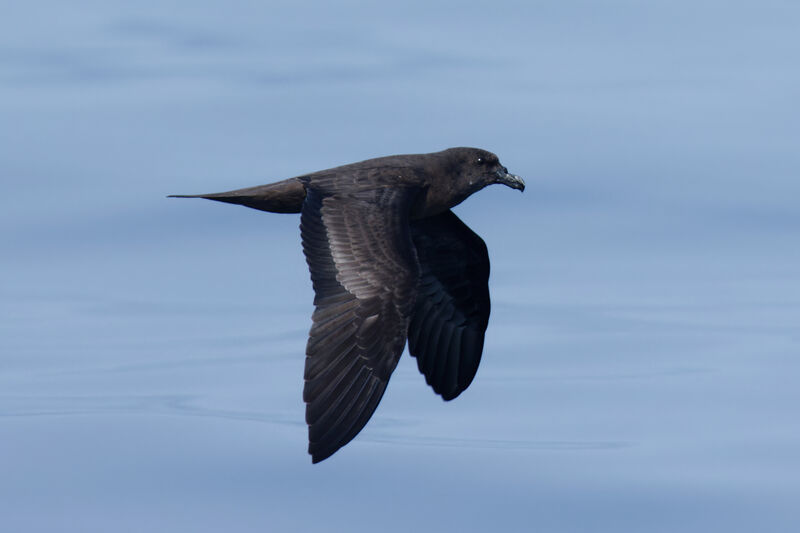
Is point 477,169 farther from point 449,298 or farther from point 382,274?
point 382,274

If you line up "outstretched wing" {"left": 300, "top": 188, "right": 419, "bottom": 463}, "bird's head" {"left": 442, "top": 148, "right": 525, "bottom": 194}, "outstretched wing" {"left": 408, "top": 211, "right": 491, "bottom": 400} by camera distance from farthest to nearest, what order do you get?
"outstretched wing" {"left": 408, "top": 211, "right": 491, "bottom": 400} → "bird's head" {"left": 442, "top": 148, "right": 525, "bottom": 194} → "outstretched wing" {"left": 300, "top": 188, "right": 419, "bottom": 463}

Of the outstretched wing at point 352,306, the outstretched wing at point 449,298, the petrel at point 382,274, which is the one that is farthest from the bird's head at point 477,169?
the outstretched wing at point 352,306

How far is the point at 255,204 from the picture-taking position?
11.0 metres

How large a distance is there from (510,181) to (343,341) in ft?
7.92

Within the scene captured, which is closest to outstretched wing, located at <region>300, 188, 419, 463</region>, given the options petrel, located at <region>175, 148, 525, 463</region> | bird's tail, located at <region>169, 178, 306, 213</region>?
petrel, located at <region>175, 148, 525, 463</region>

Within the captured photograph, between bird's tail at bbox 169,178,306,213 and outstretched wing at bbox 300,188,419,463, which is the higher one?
bird's tail at bbox 169,178,306,213

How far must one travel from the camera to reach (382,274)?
10.0m

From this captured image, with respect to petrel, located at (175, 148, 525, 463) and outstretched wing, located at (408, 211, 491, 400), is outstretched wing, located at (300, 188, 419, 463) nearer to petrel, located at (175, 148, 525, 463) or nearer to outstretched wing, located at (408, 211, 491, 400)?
petrel, located at (175, 148, 525, 463)

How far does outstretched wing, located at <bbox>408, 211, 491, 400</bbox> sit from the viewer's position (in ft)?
38.8

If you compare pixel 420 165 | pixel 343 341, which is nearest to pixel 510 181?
pixel 420 165

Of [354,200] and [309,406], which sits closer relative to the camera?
[309,406]

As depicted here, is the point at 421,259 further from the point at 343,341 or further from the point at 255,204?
the point at 343,341

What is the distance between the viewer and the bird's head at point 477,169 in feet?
37.2

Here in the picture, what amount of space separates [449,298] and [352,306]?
223 cm
